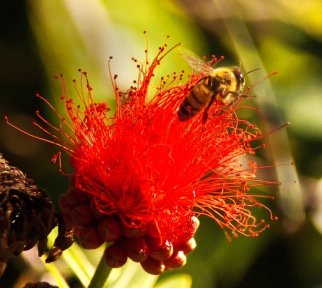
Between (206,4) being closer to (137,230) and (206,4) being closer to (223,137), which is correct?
(223,137)

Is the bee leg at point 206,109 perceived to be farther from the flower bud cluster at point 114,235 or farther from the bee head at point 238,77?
the flower bud cluster at point 114,235

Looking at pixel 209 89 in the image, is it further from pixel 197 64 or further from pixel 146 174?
pixel 146 174

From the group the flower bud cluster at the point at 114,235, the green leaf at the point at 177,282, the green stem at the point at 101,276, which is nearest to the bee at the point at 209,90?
the flower bud cluster at the point at 114,235

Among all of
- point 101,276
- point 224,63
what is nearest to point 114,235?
point 101,276

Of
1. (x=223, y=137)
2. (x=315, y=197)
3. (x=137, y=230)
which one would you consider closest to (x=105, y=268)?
(x=137, y=230)

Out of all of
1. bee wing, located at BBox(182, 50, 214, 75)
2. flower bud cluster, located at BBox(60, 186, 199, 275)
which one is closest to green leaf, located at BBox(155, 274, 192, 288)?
flower bud cluster, located at BBox(60, 186, 199, 275)

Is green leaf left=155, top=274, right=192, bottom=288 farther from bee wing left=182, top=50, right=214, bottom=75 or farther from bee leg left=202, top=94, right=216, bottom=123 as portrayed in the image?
bee wing left=182, top=50, right=214, bottom=75
